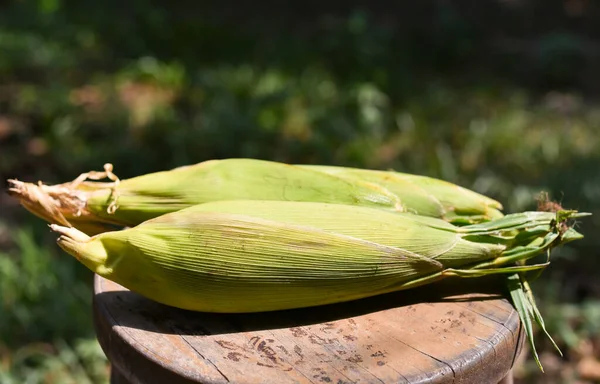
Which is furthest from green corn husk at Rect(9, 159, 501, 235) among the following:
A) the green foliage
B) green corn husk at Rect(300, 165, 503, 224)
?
the green foliage

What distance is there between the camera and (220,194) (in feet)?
4.62

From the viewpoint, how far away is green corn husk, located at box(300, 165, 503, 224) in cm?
149

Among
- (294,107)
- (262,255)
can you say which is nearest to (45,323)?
(262,255)

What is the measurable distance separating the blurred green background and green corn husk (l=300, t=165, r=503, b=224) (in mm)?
1344

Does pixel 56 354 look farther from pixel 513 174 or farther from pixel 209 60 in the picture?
pixel 209 60

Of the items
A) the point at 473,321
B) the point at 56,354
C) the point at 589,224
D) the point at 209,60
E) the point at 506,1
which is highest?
the point at 506,1

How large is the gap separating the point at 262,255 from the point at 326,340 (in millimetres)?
195

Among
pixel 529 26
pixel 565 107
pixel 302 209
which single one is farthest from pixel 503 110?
pixel 302 209

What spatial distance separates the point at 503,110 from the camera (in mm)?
4434

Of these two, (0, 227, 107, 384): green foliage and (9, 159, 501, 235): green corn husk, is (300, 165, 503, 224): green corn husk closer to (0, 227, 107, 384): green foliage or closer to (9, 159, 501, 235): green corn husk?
(9, 159, 501, 235): green corn husk

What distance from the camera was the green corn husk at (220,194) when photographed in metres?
1.40

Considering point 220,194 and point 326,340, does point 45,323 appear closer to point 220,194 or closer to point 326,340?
point 220,194

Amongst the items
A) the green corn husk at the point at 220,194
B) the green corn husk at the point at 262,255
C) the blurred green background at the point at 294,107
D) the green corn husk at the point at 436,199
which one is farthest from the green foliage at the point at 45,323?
the green corn husk at the point at 436,199

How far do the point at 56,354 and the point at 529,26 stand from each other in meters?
5.12
